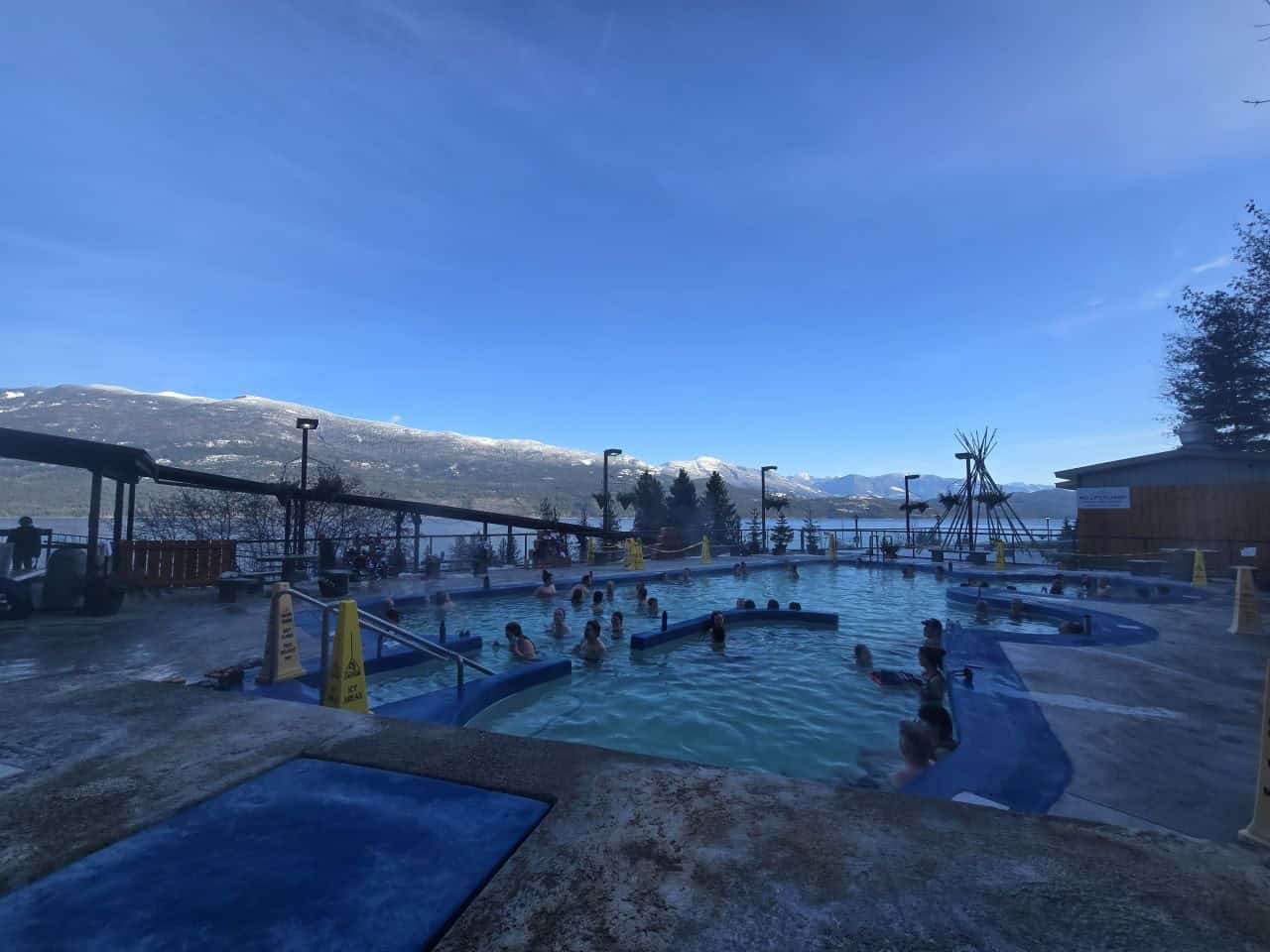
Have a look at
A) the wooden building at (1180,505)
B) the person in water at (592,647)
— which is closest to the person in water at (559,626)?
the person in water at (592,647)

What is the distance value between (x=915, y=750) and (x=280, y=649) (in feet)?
23.1

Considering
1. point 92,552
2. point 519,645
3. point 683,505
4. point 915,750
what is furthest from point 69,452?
point 683,505

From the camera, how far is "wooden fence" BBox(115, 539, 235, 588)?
1288 cm

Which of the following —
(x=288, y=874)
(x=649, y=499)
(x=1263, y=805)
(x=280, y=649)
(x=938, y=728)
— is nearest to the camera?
(x=288, y=874)

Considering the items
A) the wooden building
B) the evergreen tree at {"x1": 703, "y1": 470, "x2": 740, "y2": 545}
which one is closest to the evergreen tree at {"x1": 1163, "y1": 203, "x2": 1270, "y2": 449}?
the wooden building

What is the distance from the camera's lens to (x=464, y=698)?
6746 mm

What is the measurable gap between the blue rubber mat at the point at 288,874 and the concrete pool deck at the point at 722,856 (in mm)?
131

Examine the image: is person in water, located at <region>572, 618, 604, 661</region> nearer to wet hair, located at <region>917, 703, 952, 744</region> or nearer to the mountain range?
wet hair, located at <region>917, 703, 952, 744</region>

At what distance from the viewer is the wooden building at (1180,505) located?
17.6 metres

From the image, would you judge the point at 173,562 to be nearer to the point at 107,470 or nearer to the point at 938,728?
the point at 107,470

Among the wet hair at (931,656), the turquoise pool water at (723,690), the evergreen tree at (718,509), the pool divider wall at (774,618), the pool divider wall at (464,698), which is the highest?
the evergreen tree at (718,509)

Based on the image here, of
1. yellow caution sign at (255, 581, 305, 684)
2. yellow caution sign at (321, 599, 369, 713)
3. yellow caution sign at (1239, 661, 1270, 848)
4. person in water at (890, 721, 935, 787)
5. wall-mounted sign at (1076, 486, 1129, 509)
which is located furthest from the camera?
wall-mounted sign at (1076, 486, 1129, 509)

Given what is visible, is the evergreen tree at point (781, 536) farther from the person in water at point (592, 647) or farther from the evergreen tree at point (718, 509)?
the person in water at point (592, 647)

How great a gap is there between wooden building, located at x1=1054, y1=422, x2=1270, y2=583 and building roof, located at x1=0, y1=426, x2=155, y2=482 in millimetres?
25867
